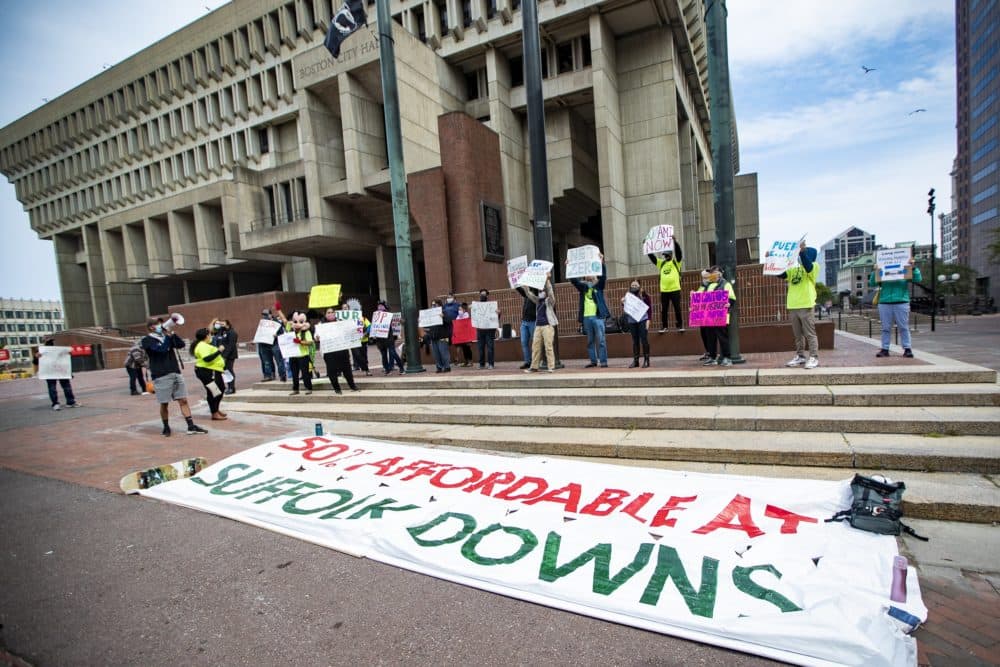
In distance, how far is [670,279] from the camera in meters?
9.62

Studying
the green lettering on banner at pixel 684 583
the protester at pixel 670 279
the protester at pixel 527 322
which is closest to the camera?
the green lettering on banner at pixel 684 583

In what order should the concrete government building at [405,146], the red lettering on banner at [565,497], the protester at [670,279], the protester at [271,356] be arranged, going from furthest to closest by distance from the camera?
the concrete government building at [405,146] → the protester at [271,356] → the protester at [670,279] → the red lettering on banner at [565,497]

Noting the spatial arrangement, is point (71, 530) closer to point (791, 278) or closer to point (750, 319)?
point (791, 278)

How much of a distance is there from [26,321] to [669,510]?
14471cm

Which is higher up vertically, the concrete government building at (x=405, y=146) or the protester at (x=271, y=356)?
the concrete government building at (x=405, y=146)

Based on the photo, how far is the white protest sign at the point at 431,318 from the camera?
10695 millimetres

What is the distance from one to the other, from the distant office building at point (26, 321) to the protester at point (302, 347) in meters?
120

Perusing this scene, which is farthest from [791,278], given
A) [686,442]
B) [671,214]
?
[671,214]

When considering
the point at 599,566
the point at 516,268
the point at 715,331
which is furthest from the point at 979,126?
the point at 599,566

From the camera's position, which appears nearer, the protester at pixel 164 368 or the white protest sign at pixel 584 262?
the protester at pixel 164 368

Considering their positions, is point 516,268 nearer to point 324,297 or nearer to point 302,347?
point 324,297

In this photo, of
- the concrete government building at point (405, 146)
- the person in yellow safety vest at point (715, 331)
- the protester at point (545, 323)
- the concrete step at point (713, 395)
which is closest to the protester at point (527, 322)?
the protester at point (545, 323)

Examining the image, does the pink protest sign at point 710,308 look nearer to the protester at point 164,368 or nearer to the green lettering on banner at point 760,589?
the green lettering on banner at point 760,589

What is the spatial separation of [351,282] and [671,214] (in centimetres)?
2385
